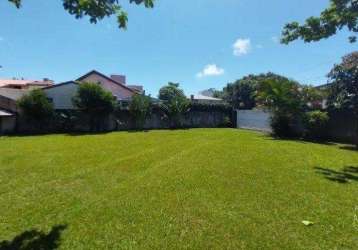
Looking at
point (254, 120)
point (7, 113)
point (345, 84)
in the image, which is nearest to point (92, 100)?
point (7, 113)

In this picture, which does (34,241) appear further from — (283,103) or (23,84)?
(23,84)

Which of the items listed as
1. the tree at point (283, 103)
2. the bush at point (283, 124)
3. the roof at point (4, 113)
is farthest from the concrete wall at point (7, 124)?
the bush at point (283, 124)

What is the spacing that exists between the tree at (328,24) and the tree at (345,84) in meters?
7.43

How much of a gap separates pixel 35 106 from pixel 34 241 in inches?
828

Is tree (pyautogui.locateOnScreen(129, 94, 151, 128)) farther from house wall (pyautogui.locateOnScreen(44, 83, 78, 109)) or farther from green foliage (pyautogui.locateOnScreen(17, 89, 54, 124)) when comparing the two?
green foliage (pyautogui.locateOnScreen(17, 89, 54, 124))

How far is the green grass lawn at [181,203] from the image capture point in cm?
474

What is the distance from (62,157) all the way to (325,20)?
1077 centimetres

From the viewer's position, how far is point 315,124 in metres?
18.5

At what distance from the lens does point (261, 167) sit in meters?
9.71

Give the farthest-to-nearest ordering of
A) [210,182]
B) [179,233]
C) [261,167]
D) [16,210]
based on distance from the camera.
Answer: [261,167] → [210,182] → [16,210] → [179,233]

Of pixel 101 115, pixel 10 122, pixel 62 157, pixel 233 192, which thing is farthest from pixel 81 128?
pixel 233 192

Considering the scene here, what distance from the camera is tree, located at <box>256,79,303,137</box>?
1945cm

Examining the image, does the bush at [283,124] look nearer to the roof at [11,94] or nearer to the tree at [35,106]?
the tree at [35,106]

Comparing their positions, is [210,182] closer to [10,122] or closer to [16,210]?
[16,210]
